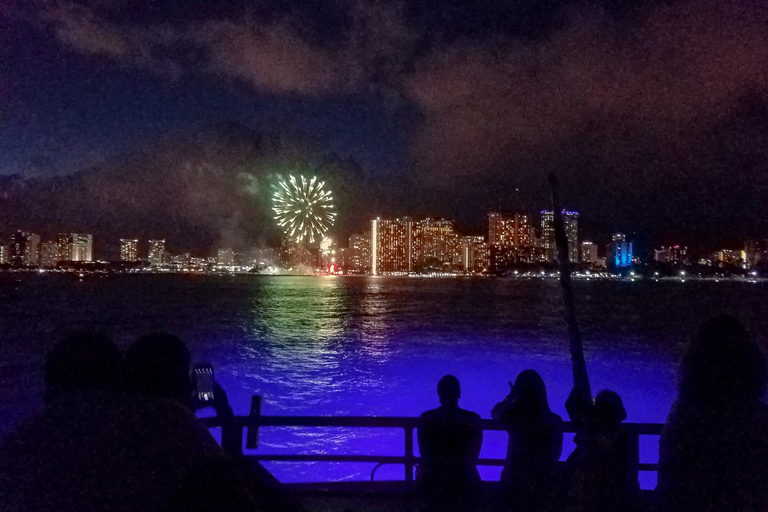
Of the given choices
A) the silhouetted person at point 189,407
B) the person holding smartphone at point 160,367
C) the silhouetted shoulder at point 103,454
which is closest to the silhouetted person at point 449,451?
the silhouetted person at point 189,407

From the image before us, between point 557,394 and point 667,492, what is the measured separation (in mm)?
31454

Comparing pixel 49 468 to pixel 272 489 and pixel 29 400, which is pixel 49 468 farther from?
pixel 29 400

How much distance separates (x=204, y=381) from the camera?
429cm

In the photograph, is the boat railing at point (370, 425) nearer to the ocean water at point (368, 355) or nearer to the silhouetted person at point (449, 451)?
the silhouetted person at point (449, 451)

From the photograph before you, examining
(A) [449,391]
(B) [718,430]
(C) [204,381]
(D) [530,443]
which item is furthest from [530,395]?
(C) [204,381]

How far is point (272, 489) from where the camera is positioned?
1.15 m

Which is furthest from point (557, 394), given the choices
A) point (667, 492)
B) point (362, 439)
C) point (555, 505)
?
point (667, 492)

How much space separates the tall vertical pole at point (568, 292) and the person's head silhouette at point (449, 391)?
1.04m

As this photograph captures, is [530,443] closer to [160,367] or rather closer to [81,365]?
[160,367]

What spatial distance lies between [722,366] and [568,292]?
271 centimetres

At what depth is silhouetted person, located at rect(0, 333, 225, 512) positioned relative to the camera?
1088 mm

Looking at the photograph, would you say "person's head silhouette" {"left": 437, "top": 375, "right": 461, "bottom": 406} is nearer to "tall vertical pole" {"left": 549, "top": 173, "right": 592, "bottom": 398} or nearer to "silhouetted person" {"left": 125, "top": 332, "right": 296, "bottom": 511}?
"tall vertical pole" {"left": 549, "top": 173, "right": 592, "bottom": 398}

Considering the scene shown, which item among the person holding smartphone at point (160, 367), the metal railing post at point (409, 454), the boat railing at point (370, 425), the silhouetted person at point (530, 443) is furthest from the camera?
the metal railing post at point (409, 454)

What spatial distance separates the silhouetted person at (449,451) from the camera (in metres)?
4.42
